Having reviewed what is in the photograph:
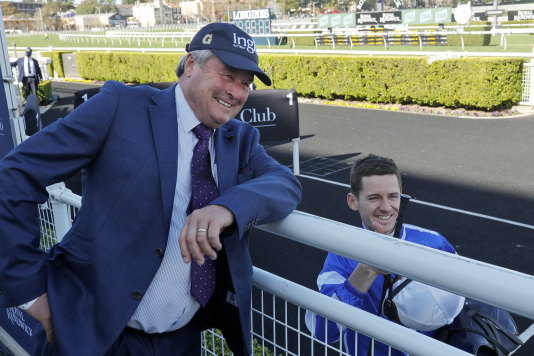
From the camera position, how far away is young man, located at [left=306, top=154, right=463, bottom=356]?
6.03 ft

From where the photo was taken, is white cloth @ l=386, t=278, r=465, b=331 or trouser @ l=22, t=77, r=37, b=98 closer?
white cloth @ l=386, t=278, r=465, b=331

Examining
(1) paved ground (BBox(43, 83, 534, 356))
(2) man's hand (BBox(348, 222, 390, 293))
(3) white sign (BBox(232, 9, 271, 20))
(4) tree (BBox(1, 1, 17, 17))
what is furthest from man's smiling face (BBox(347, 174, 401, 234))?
(4) tree (BBox(1, 1, 17, 17))

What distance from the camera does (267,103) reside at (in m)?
9.33

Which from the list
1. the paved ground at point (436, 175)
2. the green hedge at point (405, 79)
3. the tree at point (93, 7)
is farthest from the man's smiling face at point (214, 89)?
the tree at point (93, 7)

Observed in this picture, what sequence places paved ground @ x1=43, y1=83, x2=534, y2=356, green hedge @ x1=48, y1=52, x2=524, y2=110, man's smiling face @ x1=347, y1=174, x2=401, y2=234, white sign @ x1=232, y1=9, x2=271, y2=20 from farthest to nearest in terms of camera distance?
white sign @ x1=232, y1=9, x2=271, y2=20
green hedge @ x1=48, y1=52, x2=524, y2=110
paved ground @ x1=43, y1=83, x2=534, y2=356
man's smiling face @ x1=347, y1=174, x2=401, y2=234

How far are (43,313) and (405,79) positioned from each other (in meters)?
15.9

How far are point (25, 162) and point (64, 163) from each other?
113 millimetres

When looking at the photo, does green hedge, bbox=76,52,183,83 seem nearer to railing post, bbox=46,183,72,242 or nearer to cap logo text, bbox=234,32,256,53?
railing post, bbox=46,183,72,242

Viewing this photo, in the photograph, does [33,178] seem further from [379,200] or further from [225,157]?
[379,200]

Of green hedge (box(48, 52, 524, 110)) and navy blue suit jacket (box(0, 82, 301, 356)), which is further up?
navy blue suit jacket (box(0, 82, 301, 356))

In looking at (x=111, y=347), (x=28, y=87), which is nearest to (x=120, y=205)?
(x=111, y=347)

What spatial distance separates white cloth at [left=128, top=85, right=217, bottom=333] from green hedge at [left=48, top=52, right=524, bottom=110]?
46.8 ft

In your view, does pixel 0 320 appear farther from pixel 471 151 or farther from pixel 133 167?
pixel 471 151

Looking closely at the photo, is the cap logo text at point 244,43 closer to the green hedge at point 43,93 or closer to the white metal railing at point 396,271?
the white metal railing at point 396,271
